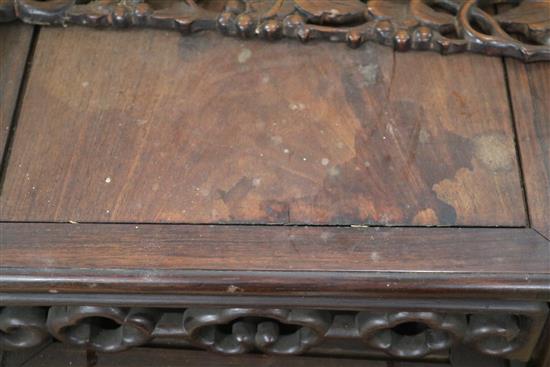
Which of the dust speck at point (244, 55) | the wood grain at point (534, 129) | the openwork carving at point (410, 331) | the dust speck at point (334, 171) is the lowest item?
the openwork carving at point (410, 331)

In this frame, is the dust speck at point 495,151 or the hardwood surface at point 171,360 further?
the hardwood surface at point 171,360

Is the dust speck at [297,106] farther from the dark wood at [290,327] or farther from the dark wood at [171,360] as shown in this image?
the dark wood at [171,360]

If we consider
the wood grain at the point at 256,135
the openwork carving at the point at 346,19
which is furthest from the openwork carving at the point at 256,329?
the openwork carving at the point at 346,19

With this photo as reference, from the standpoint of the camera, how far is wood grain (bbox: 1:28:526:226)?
2.60 feet

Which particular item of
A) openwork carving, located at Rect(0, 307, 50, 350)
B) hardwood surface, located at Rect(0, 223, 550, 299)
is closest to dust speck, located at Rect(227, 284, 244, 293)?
hardwood surface, located at Rect(0, 223, 550, 299)

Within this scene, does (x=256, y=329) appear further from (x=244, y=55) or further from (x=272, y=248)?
(x=244, y=55)

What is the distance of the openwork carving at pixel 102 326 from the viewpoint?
2.70 ft

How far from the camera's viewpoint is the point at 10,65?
895 mm

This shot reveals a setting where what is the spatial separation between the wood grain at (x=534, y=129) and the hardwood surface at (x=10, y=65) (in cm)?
54

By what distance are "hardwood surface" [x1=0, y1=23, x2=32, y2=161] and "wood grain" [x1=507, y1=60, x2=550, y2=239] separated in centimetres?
54

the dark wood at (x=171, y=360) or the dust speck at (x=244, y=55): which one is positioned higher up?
the dust speck at (x=244, y=55)

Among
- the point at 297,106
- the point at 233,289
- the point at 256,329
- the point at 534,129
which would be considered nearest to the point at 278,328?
the point at 256,329

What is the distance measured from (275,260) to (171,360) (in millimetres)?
302

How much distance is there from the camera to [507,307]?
0.78 m
